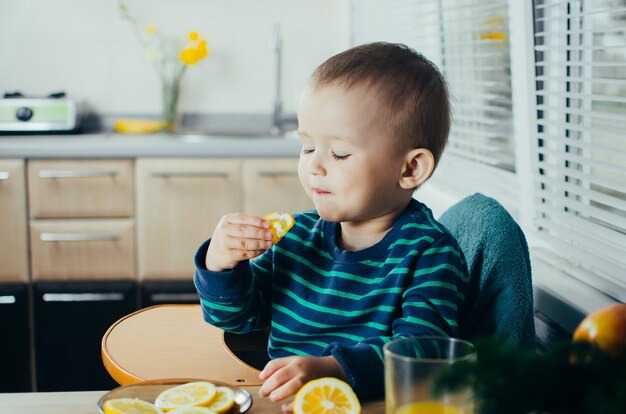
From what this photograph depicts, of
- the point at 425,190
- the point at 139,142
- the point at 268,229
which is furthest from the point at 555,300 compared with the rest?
the point at 139,142

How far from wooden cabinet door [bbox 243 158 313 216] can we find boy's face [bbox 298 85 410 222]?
74.6 inches

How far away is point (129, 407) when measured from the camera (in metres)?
0.79

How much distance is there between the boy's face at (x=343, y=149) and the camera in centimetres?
116

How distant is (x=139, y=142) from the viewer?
3.05 metres

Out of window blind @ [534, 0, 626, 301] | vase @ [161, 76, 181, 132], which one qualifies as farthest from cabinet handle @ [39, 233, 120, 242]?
window blind @ [534, 0, 626, 301]

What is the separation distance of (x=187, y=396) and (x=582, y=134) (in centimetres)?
112

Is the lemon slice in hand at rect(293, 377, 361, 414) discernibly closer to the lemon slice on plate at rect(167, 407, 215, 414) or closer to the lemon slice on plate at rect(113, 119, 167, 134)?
the lemon slice on plate at rect(167, 407, 215, 414)

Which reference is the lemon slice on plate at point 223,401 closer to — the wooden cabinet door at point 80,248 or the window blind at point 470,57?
the window blind at point 470,57

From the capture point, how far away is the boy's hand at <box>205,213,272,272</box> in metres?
1.15

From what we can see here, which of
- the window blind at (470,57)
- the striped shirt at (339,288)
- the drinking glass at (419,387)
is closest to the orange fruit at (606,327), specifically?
the drinking glass at (419,387)

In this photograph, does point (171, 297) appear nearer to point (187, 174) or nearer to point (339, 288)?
point (187, 174)

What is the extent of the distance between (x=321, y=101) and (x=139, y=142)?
6.57 feet

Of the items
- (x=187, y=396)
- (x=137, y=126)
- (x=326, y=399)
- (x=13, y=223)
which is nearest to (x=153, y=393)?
(x=187, y=396)

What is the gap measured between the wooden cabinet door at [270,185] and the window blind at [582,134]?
4.68 ft
